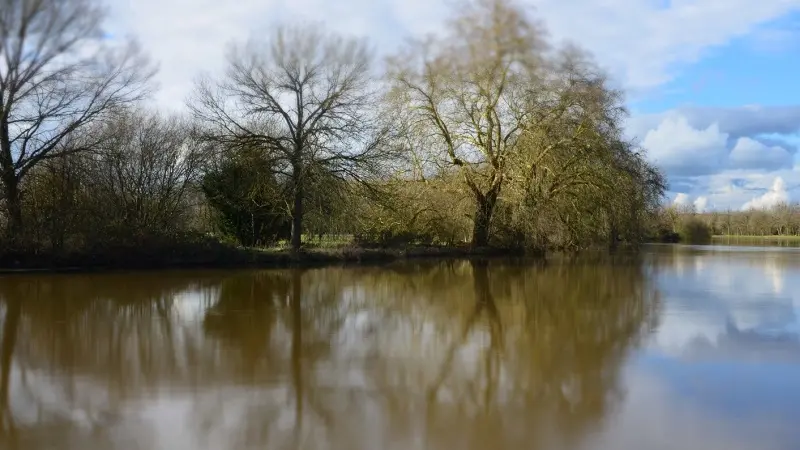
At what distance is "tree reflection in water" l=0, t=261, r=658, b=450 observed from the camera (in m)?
5.09

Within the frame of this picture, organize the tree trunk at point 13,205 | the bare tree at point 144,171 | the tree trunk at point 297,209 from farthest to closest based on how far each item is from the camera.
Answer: the tree trunk at point 297,209
the bare tree at point 144,171
the tree trunk at point 13,205

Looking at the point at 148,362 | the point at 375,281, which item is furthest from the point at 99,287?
the point at 148,362

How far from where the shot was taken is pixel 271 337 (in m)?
8.88

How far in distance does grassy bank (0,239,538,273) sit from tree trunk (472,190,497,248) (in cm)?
506

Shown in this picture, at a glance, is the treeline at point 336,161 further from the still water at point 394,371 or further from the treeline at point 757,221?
the treeline at point 757,221

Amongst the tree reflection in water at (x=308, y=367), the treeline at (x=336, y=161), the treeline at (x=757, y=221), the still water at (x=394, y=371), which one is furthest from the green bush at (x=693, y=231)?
the tree reflection in water at (x=308, y=367)

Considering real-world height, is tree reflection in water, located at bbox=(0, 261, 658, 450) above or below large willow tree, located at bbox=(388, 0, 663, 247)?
below

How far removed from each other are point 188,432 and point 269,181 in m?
18.8

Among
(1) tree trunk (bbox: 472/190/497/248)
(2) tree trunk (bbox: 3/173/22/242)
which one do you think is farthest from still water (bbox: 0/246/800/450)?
(1) tree trunk (bbox: 472/190/497/248)

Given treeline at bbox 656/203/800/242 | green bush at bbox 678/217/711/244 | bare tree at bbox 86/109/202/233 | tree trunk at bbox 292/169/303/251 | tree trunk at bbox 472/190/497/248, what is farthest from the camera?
treeline at bbox 656/203/800/242

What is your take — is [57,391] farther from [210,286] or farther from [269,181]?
[269,181]

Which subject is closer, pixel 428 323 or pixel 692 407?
pixel 692 407

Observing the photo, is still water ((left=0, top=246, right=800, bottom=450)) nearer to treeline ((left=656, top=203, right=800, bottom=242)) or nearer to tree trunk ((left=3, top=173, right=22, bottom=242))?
tree trunk ((left=3, top=173, right=22, bottom=242))

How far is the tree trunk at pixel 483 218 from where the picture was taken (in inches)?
1096
